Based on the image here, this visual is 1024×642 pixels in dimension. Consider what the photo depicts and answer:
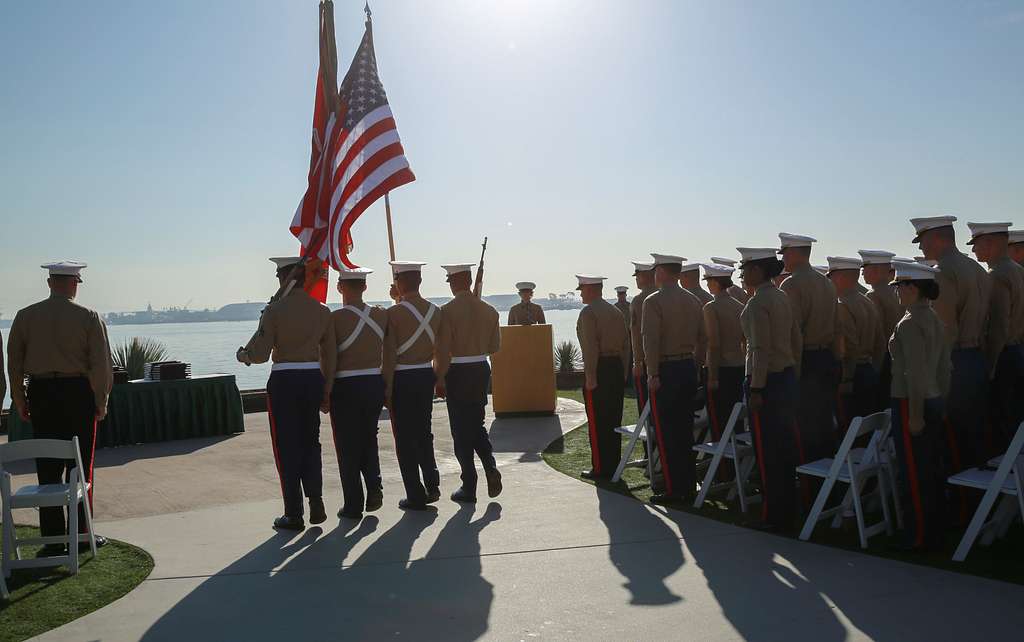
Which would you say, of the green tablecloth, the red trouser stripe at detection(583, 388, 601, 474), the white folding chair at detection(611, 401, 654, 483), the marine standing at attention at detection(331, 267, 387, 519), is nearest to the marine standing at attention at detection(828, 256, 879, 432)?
the white folding chair at detection(611, 401, 654, 483)

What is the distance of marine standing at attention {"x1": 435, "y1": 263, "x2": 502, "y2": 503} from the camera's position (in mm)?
7223

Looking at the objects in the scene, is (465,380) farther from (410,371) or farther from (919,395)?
(919,395)

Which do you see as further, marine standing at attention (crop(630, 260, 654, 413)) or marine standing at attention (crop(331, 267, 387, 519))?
marine standing at attention (crop(630, 260, 654, 413))

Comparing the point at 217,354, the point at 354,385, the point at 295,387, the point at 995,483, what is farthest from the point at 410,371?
the point at 217,354

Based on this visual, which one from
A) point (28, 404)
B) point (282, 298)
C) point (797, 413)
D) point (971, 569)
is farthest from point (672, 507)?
point (28, 404)

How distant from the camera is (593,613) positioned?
4.44 meters

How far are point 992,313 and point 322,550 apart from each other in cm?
475

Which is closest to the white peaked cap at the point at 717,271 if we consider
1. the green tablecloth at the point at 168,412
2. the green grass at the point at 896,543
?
the green grass at the point at 896,543

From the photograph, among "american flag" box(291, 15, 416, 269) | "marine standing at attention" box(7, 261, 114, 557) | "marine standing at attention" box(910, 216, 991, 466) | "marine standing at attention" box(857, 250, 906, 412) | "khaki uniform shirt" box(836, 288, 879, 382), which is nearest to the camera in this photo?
"marine standing at attention" box(910, 216, 991, 466)

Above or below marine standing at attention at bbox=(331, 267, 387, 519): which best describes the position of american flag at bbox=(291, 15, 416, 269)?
above

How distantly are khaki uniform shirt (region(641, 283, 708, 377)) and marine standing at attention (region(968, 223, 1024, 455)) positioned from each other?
2.10 metres

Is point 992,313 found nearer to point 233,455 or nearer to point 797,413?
point 797,413

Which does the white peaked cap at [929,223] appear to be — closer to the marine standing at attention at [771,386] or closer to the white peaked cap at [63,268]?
the marine standing at attention at [771,386]

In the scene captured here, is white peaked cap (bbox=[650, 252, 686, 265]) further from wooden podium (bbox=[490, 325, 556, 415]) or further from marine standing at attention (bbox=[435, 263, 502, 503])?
wooden podium (bbox=[490, 325, 556, 415])
